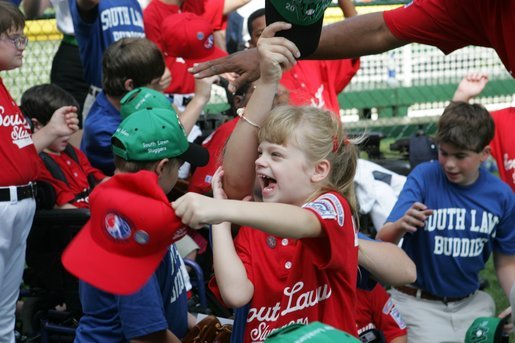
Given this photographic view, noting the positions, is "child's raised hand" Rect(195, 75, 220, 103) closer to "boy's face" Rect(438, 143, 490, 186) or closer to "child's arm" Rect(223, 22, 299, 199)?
"boy's face" Rect(438, 143, 490, 186)

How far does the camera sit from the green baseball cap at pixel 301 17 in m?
2.67

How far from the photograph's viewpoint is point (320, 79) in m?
6.16

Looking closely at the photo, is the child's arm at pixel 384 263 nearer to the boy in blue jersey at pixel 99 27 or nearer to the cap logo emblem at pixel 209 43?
the cap logo emblem at pixel 209 43

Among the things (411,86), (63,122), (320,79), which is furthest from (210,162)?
(411,86)

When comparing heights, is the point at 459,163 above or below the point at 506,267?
above

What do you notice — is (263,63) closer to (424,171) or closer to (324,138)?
(324,138)

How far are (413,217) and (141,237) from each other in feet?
8.42

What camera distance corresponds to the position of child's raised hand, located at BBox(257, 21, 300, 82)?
2725 millimetres

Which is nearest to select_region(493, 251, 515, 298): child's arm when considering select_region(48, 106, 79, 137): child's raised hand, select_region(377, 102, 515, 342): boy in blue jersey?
select_region(377, 102, 515, 342): boy in blue jersey

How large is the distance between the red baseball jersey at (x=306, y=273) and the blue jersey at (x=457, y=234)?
188 cm

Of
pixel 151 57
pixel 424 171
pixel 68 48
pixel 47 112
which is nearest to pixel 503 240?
pixel 424 171

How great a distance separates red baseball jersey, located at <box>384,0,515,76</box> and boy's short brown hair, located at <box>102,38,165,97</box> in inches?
67.8

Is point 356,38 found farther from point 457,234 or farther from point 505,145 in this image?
point 505,145

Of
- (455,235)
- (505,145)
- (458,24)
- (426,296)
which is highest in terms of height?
→ (458,24)
